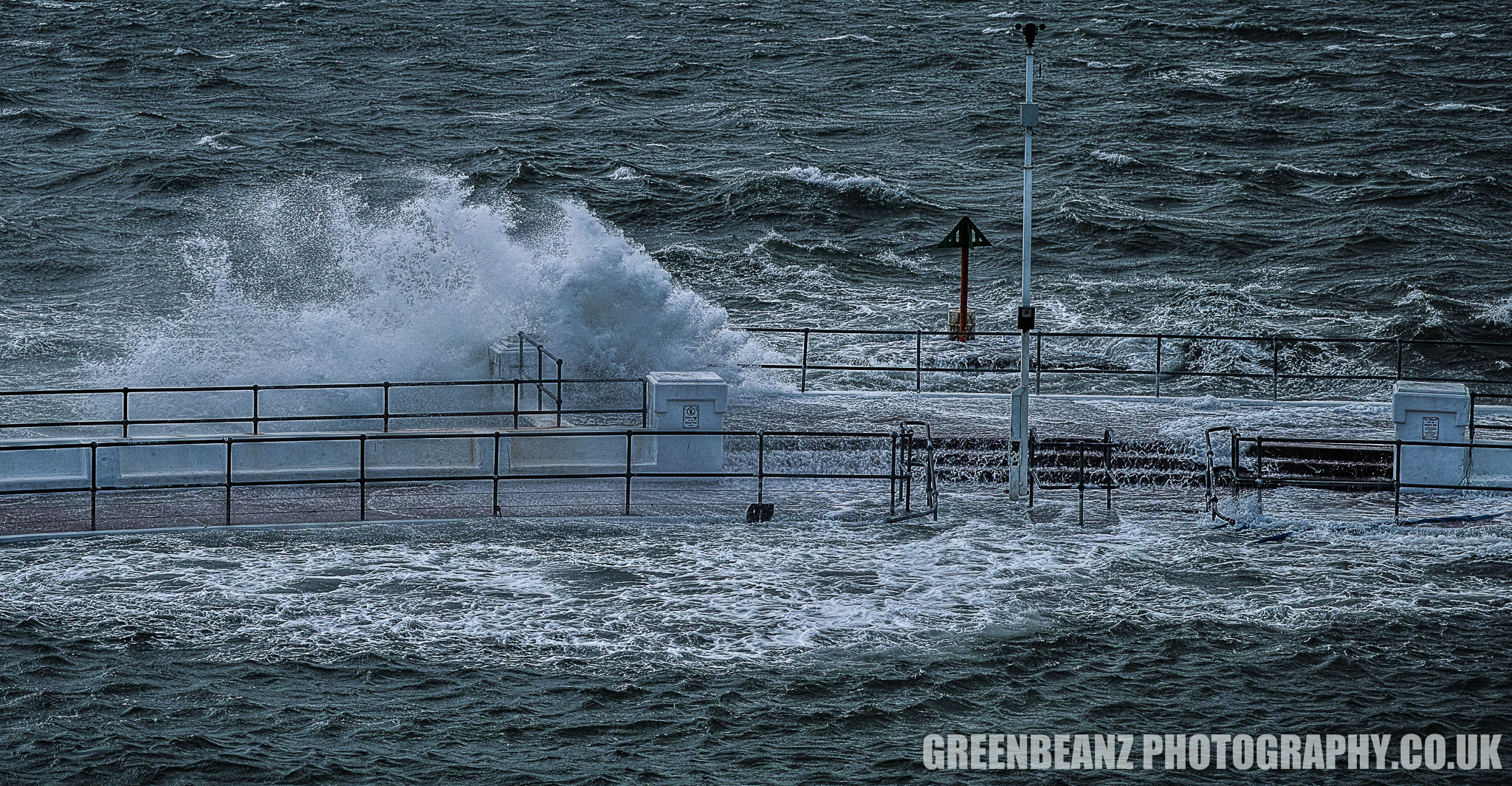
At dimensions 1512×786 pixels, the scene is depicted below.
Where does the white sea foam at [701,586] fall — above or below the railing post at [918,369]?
below

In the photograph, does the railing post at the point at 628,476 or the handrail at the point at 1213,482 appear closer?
the railing post at the point at 628,476

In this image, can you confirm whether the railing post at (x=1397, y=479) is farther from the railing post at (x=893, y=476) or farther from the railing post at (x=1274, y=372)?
the railing post at (x=893, y=476)

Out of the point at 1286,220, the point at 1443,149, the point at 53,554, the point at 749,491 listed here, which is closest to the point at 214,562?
the point at 53,554

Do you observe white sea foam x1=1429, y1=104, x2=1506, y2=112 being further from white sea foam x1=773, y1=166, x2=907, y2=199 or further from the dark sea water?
white sea foam x1=773, y1=166, x2=907, y2=199

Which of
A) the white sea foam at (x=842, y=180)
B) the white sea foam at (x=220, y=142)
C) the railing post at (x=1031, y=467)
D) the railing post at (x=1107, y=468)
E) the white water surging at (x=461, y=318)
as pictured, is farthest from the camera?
the white sea foam at (x=220, y=142)

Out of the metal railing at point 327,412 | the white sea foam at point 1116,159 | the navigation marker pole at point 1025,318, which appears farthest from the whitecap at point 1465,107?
the navigation marker pole at point 1025,318

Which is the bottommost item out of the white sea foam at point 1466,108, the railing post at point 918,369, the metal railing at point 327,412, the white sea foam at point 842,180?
the metal railing at point 327,412
